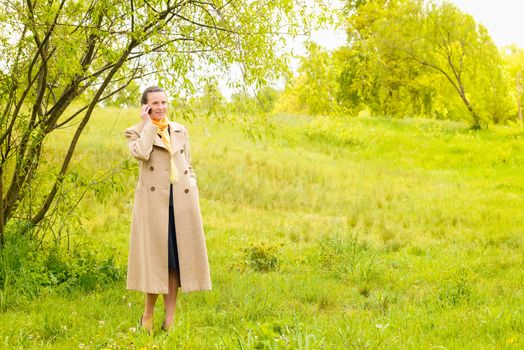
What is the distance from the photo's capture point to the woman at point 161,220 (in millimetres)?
5008

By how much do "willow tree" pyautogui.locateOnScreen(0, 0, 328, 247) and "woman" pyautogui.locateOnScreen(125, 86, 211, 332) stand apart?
124 cm

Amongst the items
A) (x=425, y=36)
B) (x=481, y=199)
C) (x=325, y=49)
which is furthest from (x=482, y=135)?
(x=325, y=49)

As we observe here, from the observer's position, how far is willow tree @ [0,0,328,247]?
21.0 feet

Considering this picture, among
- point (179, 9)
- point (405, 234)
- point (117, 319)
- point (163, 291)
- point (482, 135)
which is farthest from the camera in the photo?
point (482, 135)

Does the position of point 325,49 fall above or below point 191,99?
above

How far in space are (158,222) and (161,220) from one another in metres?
0.03

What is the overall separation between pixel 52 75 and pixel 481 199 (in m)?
10.7

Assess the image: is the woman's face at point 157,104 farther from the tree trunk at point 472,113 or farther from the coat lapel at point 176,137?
the tree trunk at point 472,113

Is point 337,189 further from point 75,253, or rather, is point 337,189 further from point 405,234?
point 75,253

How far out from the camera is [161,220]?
16.4ft

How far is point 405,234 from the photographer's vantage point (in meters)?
11.2

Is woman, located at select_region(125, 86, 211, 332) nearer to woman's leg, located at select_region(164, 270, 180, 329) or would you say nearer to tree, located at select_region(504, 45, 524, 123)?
woman's leg, located at select_region(164, 270, 180, 329)

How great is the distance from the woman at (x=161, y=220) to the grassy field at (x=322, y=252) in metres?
0.37

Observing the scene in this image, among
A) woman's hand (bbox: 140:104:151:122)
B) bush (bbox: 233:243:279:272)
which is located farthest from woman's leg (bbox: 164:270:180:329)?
bush (bbox: 233:243:279:272)
